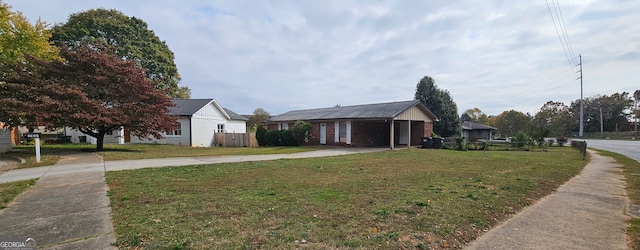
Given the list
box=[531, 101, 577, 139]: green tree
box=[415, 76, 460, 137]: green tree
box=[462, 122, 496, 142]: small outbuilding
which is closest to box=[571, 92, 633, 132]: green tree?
box=[531, 101, 577, 139]: green tree

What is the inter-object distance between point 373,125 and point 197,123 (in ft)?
46.2

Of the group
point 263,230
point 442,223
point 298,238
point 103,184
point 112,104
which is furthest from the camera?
point 112,104

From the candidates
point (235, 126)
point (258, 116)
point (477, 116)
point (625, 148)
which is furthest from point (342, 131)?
point (477, 116)

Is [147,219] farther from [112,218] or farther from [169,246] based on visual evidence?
[169,246]

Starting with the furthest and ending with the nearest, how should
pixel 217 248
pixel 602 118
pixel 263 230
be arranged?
pixel 602 118 < pixel 263 230 < pixel 217 248

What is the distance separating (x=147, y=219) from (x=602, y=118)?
8410cm

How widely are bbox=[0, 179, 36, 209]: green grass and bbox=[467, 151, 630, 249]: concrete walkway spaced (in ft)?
24.5

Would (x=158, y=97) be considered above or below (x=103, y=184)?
above

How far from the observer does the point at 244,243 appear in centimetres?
327

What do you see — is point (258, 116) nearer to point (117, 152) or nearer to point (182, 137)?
point (182, 137)

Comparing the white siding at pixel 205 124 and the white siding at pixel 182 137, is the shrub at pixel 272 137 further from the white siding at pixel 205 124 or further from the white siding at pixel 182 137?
the white siding at pixel 182 137

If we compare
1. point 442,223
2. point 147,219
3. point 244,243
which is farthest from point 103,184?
point 442,223

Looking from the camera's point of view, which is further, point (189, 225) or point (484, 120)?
point (484, 120)

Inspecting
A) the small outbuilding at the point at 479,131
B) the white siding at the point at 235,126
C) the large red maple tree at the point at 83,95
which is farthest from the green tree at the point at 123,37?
the small outbuilding at the point at 479,131
